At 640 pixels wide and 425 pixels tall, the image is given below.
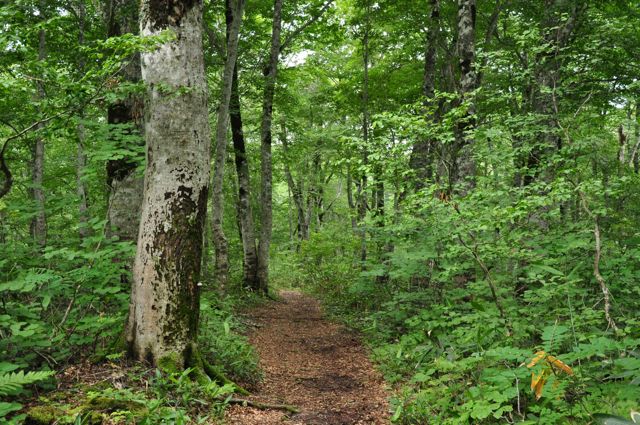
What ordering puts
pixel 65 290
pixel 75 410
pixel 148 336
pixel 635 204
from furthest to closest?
pixel 635 204 → pixel 65 290 → pixel 148 336 → pixel 75 410

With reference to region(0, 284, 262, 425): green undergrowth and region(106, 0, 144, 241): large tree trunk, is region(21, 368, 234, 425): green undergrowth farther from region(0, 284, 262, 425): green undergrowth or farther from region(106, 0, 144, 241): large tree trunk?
region(106, 0, 144, 241): large tree trunk

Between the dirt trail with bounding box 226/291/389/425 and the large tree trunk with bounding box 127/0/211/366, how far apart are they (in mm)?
1168

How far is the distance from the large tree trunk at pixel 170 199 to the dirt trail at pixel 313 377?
3.83 feet

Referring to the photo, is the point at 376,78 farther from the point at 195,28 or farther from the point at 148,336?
the point at 148,336

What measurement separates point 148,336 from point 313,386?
8.92 feet

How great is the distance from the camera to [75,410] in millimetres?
3186

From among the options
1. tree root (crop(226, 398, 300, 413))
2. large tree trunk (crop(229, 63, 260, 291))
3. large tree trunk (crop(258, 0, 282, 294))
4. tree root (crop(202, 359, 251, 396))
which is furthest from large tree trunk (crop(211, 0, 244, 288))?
tree root (crop(226, 398, 300, 413))

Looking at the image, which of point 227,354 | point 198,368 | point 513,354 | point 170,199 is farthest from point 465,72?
point 198,368

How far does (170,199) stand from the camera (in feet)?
14.2

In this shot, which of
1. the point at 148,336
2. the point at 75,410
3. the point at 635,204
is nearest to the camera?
the point at 75,410

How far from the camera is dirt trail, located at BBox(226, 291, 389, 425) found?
14.7 feet

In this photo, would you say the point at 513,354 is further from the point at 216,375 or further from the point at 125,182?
the point at 125,182

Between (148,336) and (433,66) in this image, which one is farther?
(433,66)

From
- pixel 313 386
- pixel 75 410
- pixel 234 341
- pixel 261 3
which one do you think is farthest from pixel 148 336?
pixel 261 3
